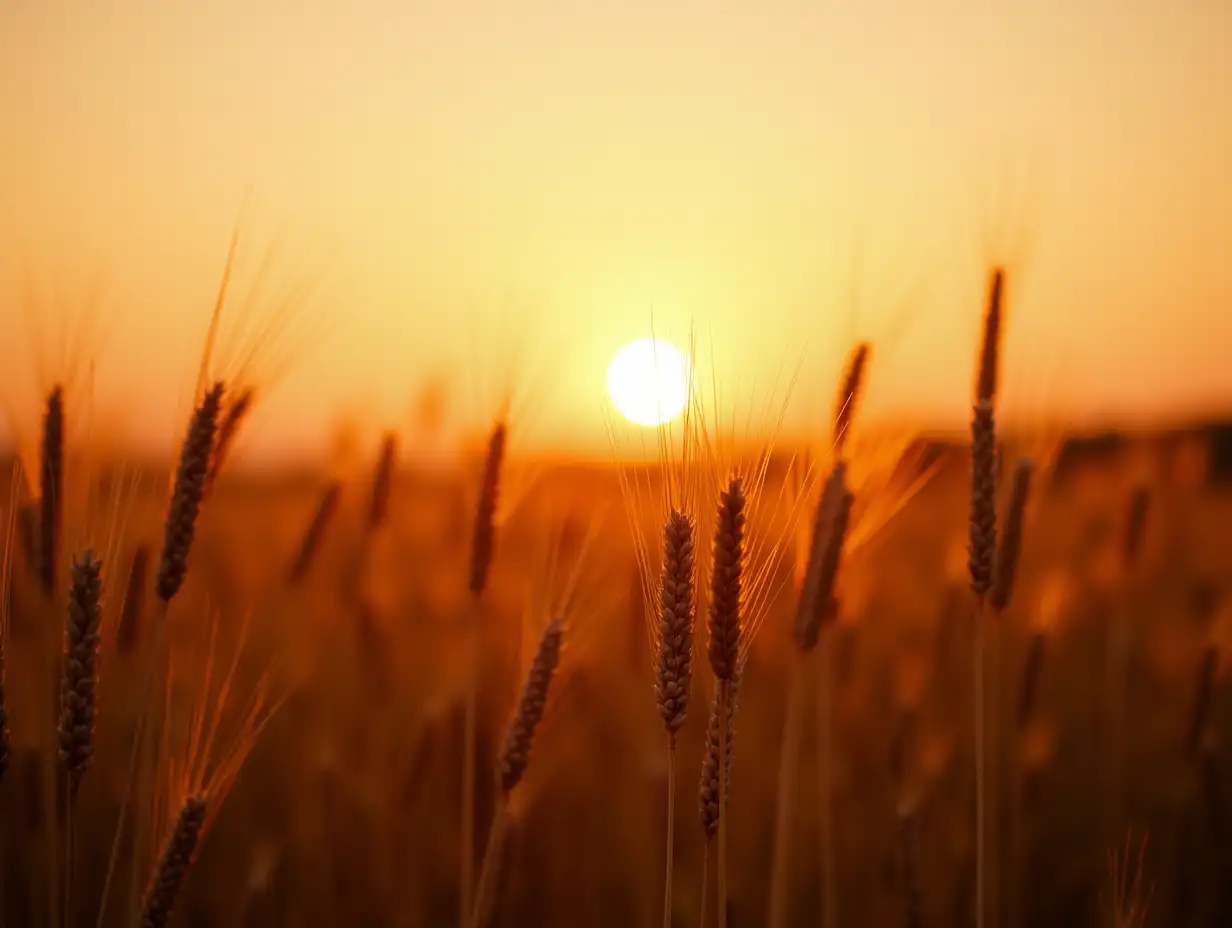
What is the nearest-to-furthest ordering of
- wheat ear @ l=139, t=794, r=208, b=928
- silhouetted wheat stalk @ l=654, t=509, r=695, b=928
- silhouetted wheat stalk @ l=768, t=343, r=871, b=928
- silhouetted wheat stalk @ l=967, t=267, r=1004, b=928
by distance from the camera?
silhouetted wheat stalk @ l=654, t=509, r=695, b=928, wheat ear @ l=139, t=794, r=208, b=928, silhouetted wheat stalk @ l=967, t=267, r=1004, b=928, silhouetted wheat stalk @ l=768, t=343, r=871, b=928

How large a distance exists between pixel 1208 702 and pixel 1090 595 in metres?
2.92

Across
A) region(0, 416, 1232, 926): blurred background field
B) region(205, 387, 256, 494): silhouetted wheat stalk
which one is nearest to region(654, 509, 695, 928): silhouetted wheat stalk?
region(0, 416, 1232, 926): blurred background field

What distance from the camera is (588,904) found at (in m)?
3.21

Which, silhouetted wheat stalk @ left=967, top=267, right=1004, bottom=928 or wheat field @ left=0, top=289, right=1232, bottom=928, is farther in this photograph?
silhouetted wheat stalk @ left=967, top=267, right=1004, bottom=928

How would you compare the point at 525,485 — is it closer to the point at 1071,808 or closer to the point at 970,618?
the point at 970,618

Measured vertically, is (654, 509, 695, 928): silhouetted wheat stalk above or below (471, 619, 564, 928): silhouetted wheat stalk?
above

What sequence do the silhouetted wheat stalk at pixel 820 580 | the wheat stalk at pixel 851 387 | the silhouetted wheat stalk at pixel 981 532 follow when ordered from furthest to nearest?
the wheat stalk at pixel 851 387, the silhouetted wheat stalk at pixel 820 580, the silhouetted wheat stalk at pixel 981 532

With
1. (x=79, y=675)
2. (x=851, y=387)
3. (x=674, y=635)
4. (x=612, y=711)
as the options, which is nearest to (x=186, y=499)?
(x=79, y=675)

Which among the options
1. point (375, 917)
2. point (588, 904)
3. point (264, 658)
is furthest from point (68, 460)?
point (264, 658)

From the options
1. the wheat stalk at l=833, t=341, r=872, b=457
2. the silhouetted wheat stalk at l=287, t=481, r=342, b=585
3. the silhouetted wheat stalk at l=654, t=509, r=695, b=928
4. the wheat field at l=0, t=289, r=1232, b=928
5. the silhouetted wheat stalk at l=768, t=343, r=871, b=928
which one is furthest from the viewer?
the silhouetted wheat stalk at l=287, t=481, r=342, b=585

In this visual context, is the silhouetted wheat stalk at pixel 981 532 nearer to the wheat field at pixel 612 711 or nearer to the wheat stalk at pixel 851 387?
the wheat field at pixel 612 711

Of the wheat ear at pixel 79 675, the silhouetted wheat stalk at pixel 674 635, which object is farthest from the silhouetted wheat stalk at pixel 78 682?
the silhouetted wheat stalk at pixel 674 635

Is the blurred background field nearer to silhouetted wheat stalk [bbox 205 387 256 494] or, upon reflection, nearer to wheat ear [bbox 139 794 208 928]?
silhouetted wheat stalk [bbox 205 387 256 494]

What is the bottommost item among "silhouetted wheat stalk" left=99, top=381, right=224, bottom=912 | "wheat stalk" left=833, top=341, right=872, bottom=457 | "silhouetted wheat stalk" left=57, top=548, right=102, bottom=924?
"silhouetted wheat stalk" left=57, top=548, right=102, bottom=924
